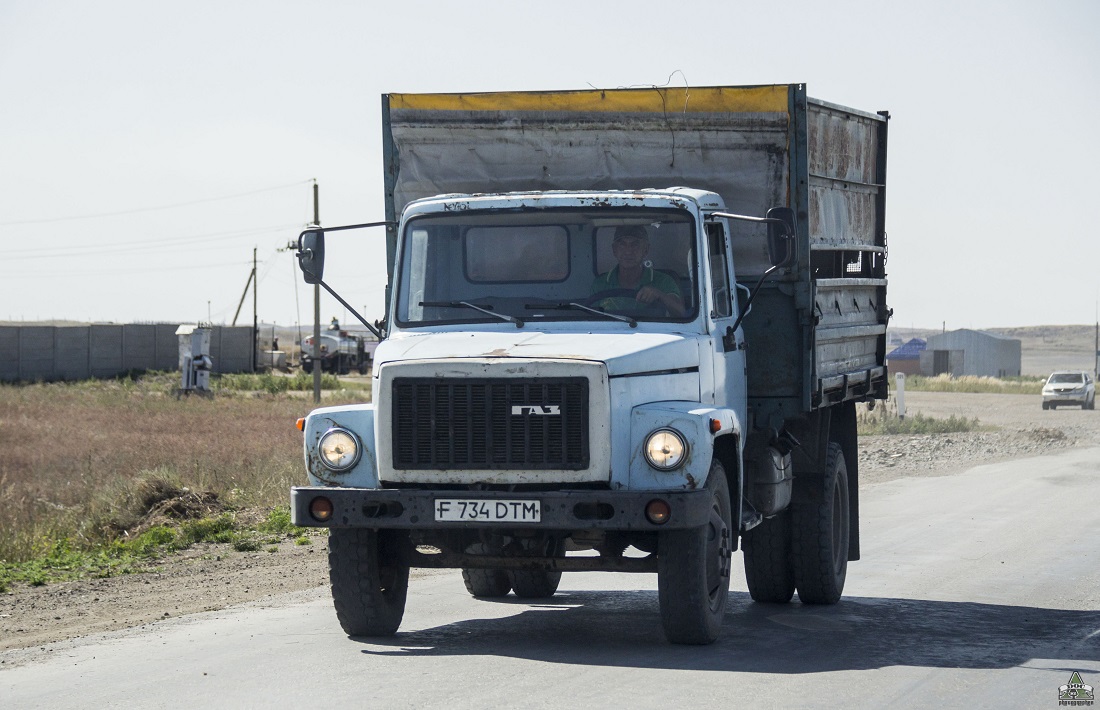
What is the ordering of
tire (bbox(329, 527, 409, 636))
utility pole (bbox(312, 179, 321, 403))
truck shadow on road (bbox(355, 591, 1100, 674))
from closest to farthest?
truck shadow on road (bbox(355, 591, 1100, 674))
tire (bbox(329, 527, 409, 636))
utility pole (bbox(312, 179, 321, 403))

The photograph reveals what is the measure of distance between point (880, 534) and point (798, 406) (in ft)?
18.2

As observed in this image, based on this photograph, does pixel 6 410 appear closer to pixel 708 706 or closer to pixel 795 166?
pixel 795 166

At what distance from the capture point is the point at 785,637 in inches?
343

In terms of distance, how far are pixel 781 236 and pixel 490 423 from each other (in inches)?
86.1

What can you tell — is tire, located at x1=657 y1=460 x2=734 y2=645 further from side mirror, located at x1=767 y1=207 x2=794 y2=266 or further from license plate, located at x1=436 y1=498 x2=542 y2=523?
side mirror, located at x1=767 y1=207 x2=794 y2=266

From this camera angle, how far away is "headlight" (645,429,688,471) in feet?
24.7

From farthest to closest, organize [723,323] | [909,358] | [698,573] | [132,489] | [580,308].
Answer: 1. [909,358]
2. [132,489]
3. [723,323]
4. [580,308]
5. [698,573]

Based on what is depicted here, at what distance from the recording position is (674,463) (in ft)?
24.7

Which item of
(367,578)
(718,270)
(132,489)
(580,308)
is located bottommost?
(132,489)

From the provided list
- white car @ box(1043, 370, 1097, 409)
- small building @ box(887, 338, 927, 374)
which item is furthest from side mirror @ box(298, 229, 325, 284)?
small building @ box(887, 338, 927, 374)

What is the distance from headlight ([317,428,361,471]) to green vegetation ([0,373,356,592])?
14.4ft

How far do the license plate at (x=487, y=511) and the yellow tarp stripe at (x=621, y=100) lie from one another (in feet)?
11.0

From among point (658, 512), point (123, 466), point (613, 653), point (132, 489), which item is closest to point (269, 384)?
point (123, 466)

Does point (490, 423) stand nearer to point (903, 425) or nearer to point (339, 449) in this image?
point (339, 449)
